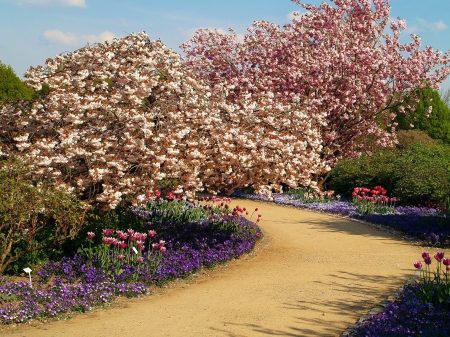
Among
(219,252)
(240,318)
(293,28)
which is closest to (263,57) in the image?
(293,28)

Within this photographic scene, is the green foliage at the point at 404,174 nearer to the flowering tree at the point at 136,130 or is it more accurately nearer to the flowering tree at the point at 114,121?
the flowering tree at the point at 136,130

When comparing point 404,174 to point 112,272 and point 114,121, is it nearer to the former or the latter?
point 114,121

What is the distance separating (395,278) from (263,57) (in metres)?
12.8

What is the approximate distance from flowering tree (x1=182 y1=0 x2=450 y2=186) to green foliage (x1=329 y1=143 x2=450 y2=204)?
3.09 ft

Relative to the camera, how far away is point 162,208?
12.9 meters

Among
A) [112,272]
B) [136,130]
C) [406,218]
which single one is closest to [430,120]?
[406,218]

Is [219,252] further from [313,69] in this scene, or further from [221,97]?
[313,69]

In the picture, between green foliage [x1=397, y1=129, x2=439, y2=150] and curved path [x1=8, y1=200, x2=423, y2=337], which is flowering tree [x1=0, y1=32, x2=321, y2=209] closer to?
curved path [x1=8, y1=200, x2=423, y2=337]

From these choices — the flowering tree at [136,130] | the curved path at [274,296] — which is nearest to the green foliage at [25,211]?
the flowering tree at [136,130]

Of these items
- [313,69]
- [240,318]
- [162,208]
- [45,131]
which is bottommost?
[240,318]

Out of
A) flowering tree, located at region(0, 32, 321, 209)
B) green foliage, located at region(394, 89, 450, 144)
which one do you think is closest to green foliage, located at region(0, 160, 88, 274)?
flowering tree, located at region(0, 32, 321, 209)

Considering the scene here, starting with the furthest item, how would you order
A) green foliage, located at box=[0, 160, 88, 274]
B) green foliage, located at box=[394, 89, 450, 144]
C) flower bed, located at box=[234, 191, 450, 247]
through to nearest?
green foliage, located at box=[394, 89, 450, 144], flower bed, located at box=[234, 191, 450, 247], green foliage, located at box=[0, 160, 88, 274]

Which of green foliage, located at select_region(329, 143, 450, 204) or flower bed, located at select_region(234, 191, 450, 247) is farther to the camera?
green foliage, located at select_region(329, 143, 450, 204)

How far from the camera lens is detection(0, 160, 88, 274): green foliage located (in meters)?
7.29
